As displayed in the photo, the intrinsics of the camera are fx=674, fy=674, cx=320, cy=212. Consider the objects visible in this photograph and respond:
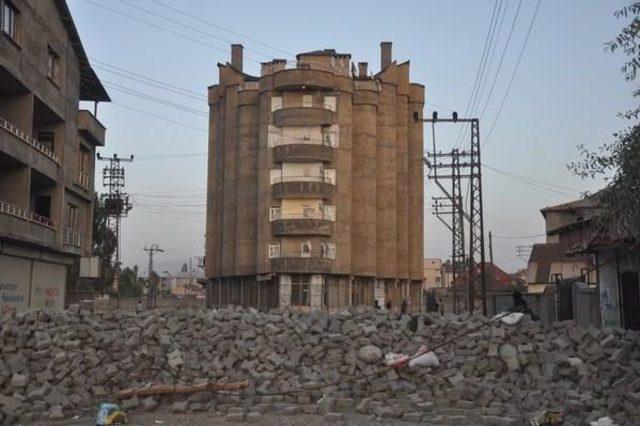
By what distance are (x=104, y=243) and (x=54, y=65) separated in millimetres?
39685

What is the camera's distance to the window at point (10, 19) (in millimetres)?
23875

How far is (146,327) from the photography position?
1684cm

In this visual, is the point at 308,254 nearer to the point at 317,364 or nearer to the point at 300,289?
the point at 300,289

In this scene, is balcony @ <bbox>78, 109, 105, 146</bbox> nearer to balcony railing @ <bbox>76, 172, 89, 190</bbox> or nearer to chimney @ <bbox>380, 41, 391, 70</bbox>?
balcony railing @ <bbox>76, 172, 89, 190</bbox>

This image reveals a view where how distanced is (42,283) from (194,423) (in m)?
18.3

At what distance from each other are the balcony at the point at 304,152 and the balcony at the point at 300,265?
27.1ft

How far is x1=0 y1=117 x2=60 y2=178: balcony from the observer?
2384 centimetres

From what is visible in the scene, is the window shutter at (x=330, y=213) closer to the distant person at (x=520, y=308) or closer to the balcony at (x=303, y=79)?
the balcony at (x=303, y=79)

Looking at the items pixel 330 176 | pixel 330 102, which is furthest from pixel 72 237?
pixel 330 102

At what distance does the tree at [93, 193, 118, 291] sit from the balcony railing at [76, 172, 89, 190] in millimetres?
29449

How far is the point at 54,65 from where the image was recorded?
98.4ft

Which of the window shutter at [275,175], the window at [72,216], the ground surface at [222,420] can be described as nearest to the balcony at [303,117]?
the window shutter at [275,175]

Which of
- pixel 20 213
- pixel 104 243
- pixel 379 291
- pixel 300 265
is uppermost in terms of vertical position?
pixel 104 243

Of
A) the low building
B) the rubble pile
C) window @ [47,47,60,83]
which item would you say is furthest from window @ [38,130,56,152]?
the low building
